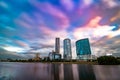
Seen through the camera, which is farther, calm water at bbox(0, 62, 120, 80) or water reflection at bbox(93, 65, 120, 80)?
water reflection at bbox(93, 65, 120, 80)

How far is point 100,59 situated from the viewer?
17350 cm

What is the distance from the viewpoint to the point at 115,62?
164625 mm

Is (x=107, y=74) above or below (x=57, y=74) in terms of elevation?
below

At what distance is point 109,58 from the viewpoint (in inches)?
6511

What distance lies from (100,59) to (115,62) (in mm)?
19849

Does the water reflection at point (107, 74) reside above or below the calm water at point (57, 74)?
below

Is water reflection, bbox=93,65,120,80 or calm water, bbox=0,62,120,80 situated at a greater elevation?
calm water, bbox=0,62,120,80

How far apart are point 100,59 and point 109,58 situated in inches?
508

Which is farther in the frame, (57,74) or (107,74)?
(107,74)

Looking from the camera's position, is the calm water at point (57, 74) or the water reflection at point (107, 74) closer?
the calm water at point (57, 74)

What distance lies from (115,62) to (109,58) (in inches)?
377
